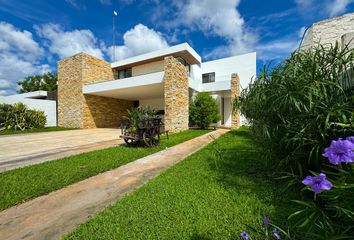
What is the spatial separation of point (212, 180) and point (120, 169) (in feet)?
6.13

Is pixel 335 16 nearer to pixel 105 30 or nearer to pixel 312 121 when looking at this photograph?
pixel 312 121

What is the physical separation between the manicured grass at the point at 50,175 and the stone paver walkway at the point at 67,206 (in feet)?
0.61

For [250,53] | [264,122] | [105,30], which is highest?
[105,30]

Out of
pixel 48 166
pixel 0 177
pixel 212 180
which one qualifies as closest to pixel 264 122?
pixel 212 180

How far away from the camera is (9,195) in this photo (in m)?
2.35

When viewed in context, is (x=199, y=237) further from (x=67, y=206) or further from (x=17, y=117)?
(x=17, y=117)

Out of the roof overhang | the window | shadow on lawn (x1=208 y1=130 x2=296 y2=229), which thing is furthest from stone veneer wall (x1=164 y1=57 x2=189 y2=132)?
the window

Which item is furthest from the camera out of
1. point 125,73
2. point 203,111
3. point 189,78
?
point 125,73

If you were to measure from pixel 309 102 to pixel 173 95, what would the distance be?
7726 millimetres

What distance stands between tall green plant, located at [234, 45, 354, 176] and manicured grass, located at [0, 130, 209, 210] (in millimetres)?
3123

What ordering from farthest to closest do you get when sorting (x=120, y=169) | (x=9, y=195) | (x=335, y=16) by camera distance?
1. (x=335, y=16)
2. (x=120, y=169)
3. (x=9, y=195)

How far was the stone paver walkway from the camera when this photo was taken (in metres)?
1.67

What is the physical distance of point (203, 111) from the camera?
11.8m

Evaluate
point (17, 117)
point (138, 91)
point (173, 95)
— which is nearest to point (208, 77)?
point (138, 91)
